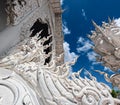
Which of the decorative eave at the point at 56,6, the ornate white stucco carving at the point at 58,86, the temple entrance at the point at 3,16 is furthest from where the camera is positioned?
the decorative eave at the point at 56,6

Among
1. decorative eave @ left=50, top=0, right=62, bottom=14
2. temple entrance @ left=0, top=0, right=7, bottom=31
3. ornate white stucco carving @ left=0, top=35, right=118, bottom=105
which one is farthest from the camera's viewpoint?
decorative eave @ left=50, top=0, right=62, bottom=14

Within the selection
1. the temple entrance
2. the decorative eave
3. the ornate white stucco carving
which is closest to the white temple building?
the ornate white stucco carving

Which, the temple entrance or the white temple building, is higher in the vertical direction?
the temple entrance

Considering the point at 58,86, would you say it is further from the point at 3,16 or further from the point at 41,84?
the point at 3,16

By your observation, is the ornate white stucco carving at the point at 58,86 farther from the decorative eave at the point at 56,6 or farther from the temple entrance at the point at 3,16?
the decorative eave at the point at 56,6

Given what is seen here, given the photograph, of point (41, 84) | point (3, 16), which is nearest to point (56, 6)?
point (3, 16)

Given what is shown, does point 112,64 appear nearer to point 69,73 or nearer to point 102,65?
point 102,65

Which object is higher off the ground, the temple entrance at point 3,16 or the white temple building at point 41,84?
the temple entrance at point 3,16

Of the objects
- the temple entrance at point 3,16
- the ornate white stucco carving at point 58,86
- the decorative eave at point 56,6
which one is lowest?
the ornate white stucco carving at point 58,86

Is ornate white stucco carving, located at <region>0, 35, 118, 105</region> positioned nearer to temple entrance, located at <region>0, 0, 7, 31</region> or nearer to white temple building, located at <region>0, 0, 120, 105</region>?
white temple building, located at <region>0, 0, 120, 105</region>

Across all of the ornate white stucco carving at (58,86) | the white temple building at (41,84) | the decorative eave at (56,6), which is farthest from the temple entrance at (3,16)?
the decorative eave at (56,6)

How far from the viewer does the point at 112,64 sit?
6.77 feet

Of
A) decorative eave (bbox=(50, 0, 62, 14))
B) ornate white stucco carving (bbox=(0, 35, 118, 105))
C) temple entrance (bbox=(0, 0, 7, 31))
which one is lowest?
ornate white stucco carving (bbox=(0, 35, 118, 105))

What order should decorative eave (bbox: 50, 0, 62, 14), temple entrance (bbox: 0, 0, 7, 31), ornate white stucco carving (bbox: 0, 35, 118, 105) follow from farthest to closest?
decorative eave (bbox: 50, 0, 62, 14)
temple entrance (bbox: 0, 0, 7, 31)
ornate white stucco carving (bbox: 0, 35, 118, 105)
